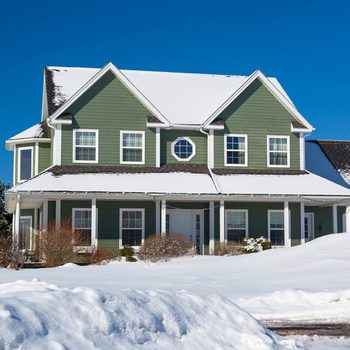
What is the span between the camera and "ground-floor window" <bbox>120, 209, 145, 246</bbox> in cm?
2775

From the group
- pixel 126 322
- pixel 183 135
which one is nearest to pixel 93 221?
pixel 183 135

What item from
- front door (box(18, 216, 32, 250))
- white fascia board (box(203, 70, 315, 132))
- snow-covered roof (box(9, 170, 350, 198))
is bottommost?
front door (box(18, 216, 32, 250))

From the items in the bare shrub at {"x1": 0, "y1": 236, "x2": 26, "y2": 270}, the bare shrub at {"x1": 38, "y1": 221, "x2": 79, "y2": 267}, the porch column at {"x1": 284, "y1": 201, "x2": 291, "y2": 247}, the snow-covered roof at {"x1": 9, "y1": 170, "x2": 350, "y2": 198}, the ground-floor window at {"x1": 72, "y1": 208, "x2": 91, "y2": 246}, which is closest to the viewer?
the bare shrub at {"x1": 0, "y1": 236, "x2": 26, "y2": 270}

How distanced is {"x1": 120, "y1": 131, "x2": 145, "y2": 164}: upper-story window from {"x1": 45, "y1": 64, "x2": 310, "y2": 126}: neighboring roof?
1.40 metres

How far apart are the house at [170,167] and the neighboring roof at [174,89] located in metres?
0.09

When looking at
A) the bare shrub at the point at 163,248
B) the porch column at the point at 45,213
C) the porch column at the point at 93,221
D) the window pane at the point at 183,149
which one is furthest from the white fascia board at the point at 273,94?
the porch column at the point at 45,213

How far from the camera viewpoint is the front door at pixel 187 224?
1126 inches

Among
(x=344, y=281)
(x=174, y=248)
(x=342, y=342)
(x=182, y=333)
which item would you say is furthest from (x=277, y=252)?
(x=182, y=333)

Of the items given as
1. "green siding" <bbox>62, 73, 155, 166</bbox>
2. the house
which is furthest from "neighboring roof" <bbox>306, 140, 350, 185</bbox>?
"green siding" <bbox>62, 73, 155, 166</bbox>

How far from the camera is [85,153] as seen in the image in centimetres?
2806

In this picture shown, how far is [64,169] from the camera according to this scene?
89.8 feet

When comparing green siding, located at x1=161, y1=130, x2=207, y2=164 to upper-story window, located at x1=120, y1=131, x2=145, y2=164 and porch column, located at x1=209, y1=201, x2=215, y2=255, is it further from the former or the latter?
porch column, located at x1=209, y1=201, x2=215, y2=255

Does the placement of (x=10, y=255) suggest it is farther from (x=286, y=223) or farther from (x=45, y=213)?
(x=286, y=223)

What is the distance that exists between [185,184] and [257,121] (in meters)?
4.94
